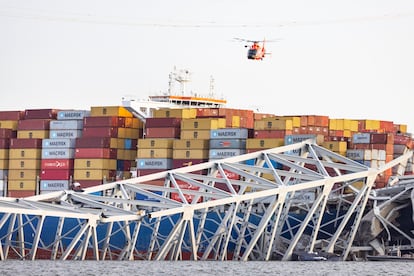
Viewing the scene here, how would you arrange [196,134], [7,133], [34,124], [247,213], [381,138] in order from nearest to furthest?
[247,213], [381,138], [196,134], [34,124], [7,133]

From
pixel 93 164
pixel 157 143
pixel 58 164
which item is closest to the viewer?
pixel 157 143

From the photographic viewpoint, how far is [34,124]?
361ft

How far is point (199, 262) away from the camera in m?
83.4

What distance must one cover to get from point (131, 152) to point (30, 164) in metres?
7.14

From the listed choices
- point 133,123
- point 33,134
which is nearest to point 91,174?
point 133,123

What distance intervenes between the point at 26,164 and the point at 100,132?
→ 5786 mm

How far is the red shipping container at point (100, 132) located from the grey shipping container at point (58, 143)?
3.42ft

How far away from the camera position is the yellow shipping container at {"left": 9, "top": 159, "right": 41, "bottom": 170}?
108 m

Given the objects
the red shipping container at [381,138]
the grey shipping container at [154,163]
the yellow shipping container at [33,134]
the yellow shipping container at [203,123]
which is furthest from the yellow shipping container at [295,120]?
the yellow shipping container at [33,134]

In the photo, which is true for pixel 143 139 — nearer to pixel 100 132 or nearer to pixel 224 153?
pixel 100 132

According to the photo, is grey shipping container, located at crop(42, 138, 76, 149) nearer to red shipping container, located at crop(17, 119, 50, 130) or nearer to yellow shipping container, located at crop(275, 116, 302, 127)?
red shipping container, located at crop(17, 119, 50, 130)

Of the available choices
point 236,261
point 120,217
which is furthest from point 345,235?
point 120,217

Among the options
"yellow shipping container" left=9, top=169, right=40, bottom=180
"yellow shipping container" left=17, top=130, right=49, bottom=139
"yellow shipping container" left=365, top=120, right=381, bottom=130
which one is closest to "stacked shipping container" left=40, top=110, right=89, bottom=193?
"yellow shipping container" left=17, top=130, right=49, bottom=139

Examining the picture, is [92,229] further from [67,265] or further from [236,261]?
[236,261]
